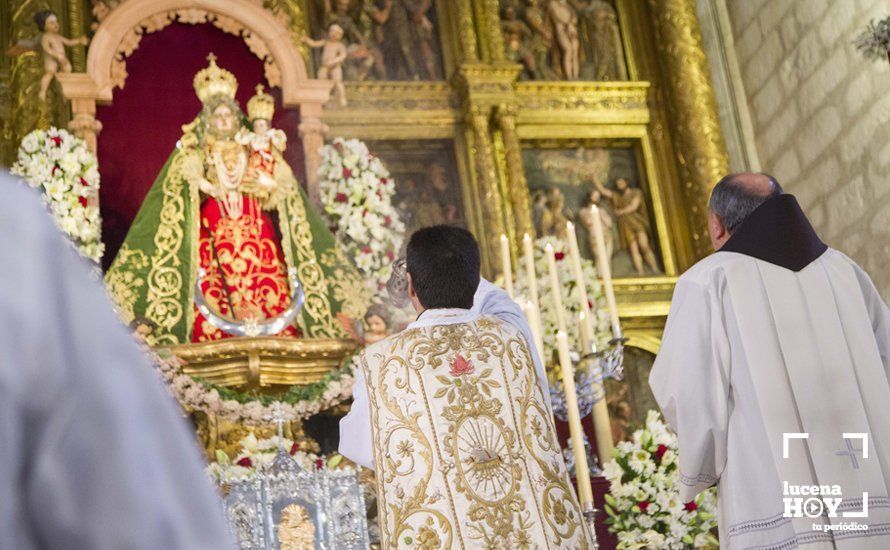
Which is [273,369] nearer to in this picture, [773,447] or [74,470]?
[773,447]

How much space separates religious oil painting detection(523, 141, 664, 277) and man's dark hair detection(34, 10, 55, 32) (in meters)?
3.67

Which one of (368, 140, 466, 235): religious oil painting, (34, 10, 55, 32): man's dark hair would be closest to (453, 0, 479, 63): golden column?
(368, 140, 466, 235): religious oil painting

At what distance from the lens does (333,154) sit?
6.73 metres

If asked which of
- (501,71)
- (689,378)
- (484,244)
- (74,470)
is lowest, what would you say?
(74,470)

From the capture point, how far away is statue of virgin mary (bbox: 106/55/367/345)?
6035 mm

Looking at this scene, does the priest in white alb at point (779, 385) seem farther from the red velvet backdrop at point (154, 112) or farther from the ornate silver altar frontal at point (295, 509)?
the red velvet backdrop at point (154, 112)

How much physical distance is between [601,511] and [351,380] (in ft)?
5.36

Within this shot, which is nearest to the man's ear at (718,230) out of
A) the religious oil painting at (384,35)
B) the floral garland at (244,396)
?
the floral garland at (244,396)

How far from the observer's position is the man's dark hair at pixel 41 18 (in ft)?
24.2

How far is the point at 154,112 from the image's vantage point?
24.9 feet

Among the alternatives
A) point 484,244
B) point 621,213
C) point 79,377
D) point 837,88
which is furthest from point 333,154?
point 79,377

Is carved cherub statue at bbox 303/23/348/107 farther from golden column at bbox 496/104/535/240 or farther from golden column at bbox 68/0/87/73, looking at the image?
golden column at bbox 68/0/87/73

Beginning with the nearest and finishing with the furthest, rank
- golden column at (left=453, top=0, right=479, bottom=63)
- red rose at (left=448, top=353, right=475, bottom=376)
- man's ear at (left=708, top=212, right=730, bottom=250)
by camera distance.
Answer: red rose at (left=448, top=353, right=475, bottom=376) → man's ear at (left=708, top=212, right=730, bottom=250) → golden column at (left=453, top=0, right=479, bottom=63)

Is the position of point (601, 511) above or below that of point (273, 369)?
below
